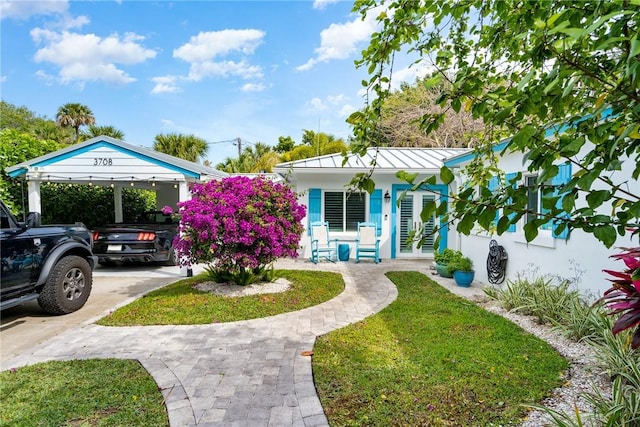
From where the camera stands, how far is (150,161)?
832 centimetres

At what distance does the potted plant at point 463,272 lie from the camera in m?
7.31

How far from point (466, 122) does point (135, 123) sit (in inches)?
818

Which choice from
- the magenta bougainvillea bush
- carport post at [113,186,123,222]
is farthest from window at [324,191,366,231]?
carport post at [113,186,123,222]

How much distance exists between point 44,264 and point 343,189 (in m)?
7.52

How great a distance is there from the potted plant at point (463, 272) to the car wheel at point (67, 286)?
701 centimetres

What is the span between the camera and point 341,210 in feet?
35.9

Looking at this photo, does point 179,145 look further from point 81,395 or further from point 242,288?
point 81,395


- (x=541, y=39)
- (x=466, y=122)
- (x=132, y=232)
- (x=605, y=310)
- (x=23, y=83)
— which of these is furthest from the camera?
(x=466, y=122)

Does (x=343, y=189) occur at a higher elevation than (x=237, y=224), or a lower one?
higher

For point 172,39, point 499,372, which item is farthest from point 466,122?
point 499,372

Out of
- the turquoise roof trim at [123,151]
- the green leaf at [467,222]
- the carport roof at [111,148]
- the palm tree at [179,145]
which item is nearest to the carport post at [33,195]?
the carport roof at [111,148]

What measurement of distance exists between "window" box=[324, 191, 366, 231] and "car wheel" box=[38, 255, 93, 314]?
6741 millimetres

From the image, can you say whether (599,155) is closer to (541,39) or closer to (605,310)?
(541,39)

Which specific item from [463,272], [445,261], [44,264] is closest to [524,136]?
[44,264]
